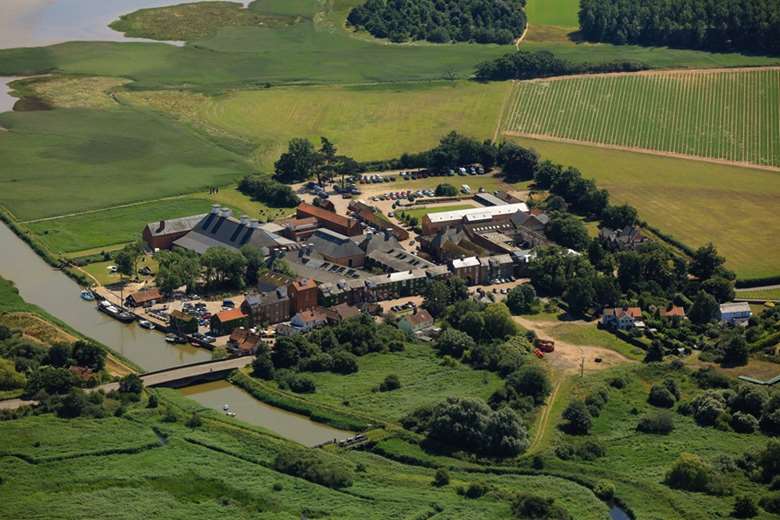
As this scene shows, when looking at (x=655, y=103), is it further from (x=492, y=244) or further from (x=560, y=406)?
(x=560, y=406)

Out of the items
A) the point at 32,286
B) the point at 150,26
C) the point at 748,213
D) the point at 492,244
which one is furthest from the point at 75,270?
the point at 150,26

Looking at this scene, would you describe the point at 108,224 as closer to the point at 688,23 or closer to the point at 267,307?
the point at 267,307

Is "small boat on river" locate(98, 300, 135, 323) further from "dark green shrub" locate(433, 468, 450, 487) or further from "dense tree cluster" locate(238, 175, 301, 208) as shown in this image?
"dark green shrub" locate(433, 468, 450, 487)

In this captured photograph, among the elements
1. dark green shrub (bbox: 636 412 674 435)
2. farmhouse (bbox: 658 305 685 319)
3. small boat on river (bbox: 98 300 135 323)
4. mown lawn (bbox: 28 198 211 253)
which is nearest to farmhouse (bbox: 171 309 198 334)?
small boat on river (bbox: 98 300 135 323)

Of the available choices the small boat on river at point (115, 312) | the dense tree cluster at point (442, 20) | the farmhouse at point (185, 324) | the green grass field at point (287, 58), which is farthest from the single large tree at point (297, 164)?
the dense tree cluster at point (442, 20)

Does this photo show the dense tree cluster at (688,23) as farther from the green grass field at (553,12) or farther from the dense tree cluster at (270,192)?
the dense tree cluster at (270,192)
